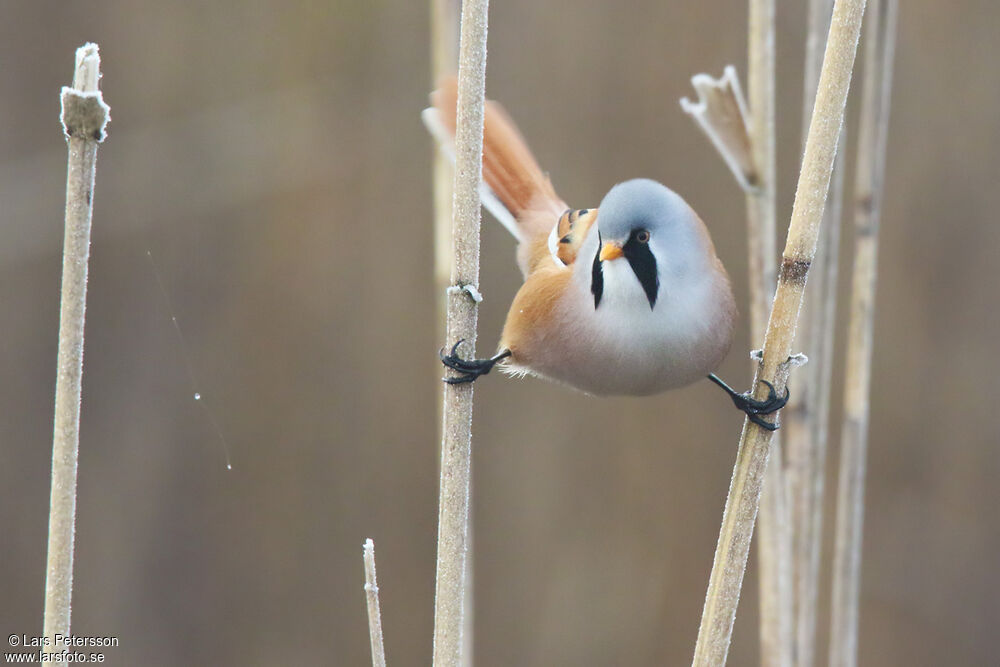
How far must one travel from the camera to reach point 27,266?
9.70 feet

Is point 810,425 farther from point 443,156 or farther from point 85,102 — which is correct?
point 85,102

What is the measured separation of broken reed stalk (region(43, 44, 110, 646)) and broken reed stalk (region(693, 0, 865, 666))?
70 centimetres

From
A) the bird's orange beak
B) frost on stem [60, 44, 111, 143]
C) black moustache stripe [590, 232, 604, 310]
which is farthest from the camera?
black moustache stripe [590, 232, 604, 310]

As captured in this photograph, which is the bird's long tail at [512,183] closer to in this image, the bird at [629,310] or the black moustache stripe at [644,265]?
the bird at [629,310]

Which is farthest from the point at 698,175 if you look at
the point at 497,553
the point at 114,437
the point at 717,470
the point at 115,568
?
the point at 115,568

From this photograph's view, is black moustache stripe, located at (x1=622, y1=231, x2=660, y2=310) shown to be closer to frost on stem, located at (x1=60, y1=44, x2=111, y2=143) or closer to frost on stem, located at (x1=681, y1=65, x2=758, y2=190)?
frost on stem, located at (x1=681, y1=65, x2=758, y2=190)

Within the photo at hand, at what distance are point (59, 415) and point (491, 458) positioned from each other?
2.09 m

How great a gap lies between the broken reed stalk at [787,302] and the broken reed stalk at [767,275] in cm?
32

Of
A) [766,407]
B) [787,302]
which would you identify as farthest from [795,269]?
[766,407]

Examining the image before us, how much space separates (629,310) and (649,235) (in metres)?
0.11

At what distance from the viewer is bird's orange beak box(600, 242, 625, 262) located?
132cm

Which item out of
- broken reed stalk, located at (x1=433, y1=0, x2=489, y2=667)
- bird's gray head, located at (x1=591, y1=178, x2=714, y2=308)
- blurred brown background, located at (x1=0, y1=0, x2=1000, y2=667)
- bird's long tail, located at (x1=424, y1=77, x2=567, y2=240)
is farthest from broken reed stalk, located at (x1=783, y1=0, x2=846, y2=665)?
blurred brown background, located at (x1=0, y1=0, x2=1000, y2=667)

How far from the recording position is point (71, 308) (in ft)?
3.57

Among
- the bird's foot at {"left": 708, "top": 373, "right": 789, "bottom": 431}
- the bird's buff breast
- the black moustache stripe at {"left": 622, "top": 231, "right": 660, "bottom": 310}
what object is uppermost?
the black moustache stripe at {"left": 622, "top": 231, "right": 660, "bottom": 310}
